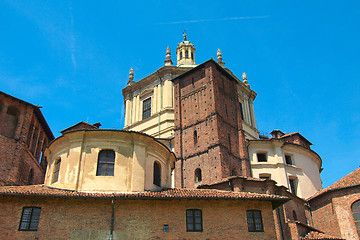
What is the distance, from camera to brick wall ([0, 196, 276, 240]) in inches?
752

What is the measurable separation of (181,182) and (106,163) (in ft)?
36.5

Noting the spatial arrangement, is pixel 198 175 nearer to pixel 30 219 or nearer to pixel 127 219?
pixel 127 219

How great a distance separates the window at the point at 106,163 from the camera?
22172 millimetres

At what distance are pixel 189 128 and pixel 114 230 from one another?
56.0 feet

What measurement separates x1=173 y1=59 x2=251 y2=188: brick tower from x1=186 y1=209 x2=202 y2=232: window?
973cm

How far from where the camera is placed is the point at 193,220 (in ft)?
66.3

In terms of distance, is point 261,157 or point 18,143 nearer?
point 18,143

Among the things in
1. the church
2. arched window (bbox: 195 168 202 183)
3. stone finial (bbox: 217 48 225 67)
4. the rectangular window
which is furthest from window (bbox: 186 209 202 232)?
stone finial (bbox: 217 48 225 67)

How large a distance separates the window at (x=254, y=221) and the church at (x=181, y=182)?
0.06 meters

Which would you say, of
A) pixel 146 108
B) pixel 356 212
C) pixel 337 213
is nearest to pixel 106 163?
pixel 337 213

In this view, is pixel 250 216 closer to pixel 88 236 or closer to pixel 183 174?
pixel 88 236

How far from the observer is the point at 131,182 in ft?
72.2

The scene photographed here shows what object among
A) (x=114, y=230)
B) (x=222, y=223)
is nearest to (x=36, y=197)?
(x=114, y=230)

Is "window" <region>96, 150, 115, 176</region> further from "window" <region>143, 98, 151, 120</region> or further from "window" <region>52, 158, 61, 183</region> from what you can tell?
"window" <region>143, 98, 151, 120</region>
